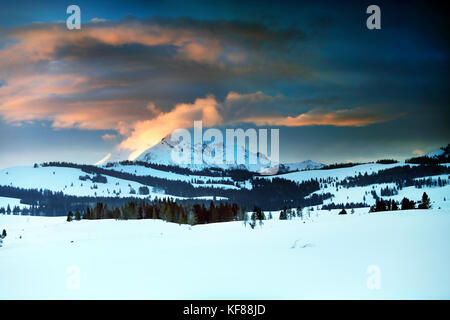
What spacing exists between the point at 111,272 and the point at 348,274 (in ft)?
43.0

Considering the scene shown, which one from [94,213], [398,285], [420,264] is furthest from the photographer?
[94,213]

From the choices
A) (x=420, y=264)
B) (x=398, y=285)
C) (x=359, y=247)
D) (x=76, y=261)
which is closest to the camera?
(x=398, y=285)

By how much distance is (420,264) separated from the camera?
1791 centimetres

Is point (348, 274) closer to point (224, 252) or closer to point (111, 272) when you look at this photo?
point (224, 252)

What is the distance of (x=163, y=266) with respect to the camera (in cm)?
2244

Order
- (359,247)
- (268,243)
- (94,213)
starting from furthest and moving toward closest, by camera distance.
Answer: (94,213)
(268,243)
(359,247)

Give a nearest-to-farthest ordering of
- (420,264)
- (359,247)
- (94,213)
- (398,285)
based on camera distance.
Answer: (398,285)
(420,264)
(359,247)
(94,213)

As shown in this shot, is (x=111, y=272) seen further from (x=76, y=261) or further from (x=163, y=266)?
(x=76, y=261)
